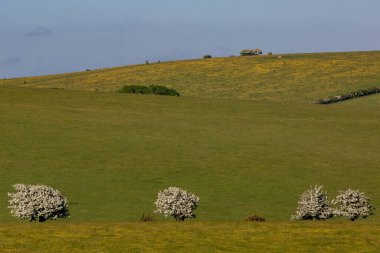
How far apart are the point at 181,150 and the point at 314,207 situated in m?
24.4

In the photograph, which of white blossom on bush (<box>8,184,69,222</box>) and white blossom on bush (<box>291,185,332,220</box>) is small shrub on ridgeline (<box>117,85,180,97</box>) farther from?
white blossom on bush (<box>8,184,69,222</box>)

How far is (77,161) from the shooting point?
7225cm

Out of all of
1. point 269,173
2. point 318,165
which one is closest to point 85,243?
point 269,173

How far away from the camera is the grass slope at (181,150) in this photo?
62.5 meters

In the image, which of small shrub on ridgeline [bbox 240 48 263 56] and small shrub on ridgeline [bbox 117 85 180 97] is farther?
small shrub on ridgeline [bbox 240 48 263 56]

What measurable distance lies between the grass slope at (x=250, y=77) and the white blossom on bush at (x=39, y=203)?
74.2 m

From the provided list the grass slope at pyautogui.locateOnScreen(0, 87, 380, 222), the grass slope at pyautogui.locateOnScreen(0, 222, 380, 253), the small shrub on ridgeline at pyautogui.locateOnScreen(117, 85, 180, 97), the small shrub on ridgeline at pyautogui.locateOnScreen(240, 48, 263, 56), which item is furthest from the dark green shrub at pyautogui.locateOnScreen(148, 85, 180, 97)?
the grass slope at pyautogui.locateOnScreen(0, 222, 380, 253)

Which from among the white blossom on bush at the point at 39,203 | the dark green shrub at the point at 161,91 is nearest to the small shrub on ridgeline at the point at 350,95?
the dark green shrub at the point at 161,91

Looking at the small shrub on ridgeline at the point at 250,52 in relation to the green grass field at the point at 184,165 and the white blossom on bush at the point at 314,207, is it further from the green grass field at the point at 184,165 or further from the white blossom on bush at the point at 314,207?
the white blossom on bush at the point at 314,207

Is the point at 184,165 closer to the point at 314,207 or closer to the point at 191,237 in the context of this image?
the point at 314,207

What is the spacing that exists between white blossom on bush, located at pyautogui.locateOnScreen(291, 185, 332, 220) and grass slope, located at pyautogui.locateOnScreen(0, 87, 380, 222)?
10.5 feet

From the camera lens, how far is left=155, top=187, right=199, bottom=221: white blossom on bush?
52.9 m

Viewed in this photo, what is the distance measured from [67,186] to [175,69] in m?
91.8

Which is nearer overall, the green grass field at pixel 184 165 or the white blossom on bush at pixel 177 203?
the green grass field at pixel 184 165
